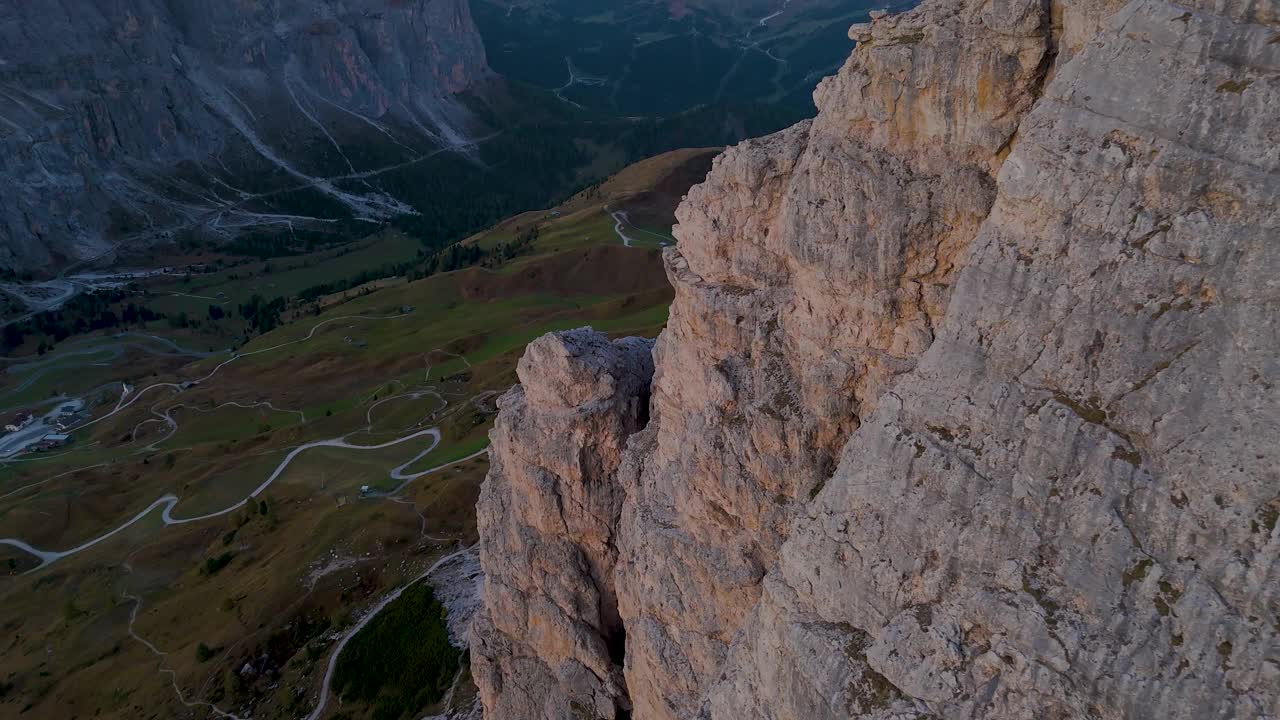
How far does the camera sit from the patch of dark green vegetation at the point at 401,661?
52344 mm

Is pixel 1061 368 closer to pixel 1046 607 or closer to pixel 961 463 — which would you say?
pixel 961 463

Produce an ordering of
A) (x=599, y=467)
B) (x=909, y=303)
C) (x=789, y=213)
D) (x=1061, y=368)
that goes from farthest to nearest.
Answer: (x=599, y=467) < (x=789, y=213) < (x=909, y=303) < (x=1061, y=368)

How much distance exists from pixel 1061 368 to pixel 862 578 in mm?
7556

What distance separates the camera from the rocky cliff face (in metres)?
16.3

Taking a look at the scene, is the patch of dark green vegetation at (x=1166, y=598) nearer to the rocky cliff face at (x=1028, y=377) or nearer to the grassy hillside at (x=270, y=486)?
the rocky cliff face at (x=1028, y=377)

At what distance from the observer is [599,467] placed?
1549 inches

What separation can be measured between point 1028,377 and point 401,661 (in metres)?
50.1

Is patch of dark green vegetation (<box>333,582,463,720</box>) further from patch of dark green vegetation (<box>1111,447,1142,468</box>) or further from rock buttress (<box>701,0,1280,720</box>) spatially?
patch of dark green vegetation (<box>1111,447,1142,468</box>)

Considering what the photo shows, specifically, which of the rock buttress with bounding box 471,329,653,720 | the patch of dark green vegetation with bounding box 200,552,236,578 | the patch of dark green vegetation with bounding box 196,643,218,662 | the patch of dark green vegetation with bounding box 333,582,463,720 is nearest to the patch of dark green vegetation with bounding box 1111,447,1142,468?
the rock buttress with bounding box 471,329,653,720

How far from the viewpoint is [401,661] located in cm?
5591

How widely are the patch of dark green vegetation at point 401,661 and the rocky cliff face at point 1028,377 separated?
109ft

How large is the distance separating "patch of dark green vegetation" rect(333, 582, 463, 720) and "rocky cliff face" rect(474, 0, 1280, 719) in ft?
109

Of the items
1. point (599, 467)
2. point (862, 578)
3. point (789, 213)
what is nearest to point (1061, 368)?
point (862, 578)

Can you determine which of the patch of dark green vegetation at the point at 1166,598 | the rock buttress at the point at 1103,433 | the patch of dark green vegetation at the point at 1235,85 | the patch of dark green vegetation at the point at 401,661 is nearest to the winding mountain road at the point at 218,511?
the patch of dark green vegetation at the point at 401,661
